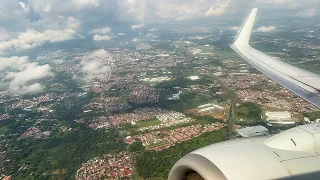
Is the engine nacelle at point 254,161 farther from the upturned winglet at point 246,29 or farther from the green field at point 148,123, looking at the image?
the green field at point 148,123

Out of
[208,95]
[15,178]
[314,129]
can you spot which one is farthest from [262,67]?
[208,95]

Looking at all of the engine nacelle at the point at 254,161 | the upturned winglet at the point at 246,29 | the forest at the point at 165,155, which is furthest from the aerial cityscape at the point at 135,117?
the engine nacelle at the point at 254,161

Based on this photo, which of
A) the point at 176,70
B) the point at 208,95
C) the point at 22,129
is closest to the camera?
the point at 22,129

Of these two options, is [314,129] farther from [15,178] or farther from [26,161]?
[26,161]

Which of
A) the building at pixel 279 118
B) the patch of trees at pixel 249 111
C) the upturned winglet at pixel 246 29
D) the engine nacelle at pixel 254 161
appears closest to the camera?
the engine nacelle at pixel 254 161

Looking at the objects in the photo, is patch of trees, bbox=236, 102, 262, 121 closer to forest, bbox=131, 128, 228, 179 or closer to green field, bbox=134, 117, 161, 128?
forest, bbox=131, 128, 228, 179

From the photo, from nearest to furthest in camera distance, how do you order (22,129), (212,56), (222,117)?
(222,117), (22,129), (212,56)

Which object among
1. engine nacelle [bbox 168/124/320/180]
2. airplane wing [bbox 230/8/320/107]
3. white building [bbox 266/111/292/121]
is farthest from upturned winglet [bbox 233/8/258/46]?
white building [bbox 266/111/292/121]
